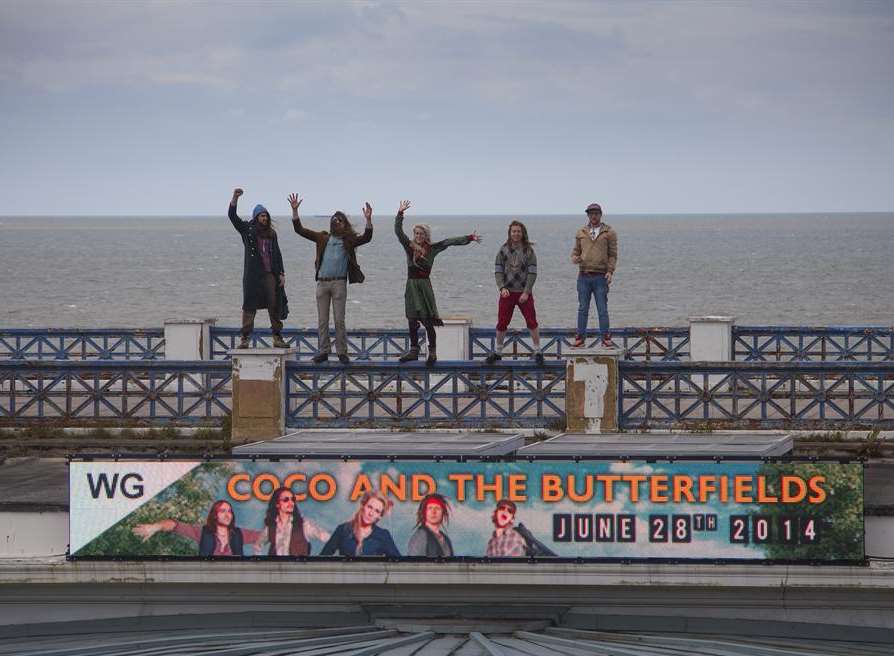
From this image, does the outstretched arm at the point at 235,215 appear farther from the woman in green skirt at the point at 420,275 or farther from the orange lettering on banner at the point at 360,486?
the orange lettering on banner at the point at 360,486

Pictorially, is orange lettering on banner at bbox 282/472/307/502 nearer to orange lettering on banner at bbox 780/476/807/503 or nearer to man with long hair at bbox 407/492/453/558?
man with long hair at bbox 407/492/453/558

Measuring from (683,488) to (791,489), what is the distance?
92 cm

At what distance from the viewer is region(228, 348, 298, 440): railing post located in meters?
17.6

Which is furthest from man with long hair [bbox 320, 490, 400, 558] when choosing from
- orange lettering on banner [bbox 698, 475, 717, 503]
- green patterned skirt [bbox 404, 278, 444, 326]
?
green patterned skirt [bbox 404, 278, 444, 326]

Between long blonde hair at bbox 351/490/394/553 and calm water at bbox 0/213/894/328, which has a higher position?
calm water at bbox 0/213/894/328

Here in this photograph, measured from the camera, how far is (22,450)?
1766cm

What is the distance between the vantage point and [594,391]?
56.6 feet

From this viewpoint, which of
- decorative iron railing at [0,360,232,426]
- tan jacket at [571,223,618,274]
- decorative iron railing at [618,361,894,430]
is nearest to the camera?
decorative iron railing at [618,361,894,430]

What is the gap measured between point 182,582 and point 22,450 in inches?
175

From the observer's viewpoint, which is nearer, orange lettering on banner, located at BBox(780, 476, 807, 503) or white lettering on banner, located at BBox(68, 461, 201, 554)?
orange lettering on banner, located at BBox(780, 476, 807, 503)

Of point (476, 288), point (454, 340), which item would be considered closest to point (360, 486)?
point (454, 340)

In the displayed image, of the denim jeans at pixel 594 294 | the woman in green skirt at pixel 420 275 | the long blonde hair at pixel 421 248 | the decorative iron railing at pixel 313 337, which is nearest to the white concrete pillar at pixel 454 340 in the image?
the decorative iron railing at pixel 313 337

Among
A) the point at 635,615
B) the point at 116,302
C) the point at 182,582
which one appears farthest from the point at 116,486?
the point at 116,302

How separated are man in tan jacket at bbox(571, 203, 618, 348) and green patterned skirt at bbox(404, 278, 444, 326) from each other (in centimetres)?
167
